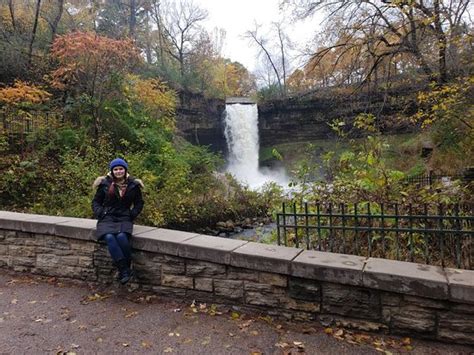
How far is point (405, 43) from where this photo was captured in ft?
32.2

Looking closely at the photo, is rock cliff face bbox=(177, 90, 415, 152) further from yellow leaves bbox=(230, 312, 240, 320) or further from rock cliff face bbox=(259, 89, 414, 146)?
yellow leaves bbox=(230, 312, 240, 320)

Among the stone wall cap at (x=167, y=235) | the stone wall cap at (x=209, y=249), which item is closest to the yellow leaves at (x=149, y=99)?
the stone wall cap at (x=167, y=235)

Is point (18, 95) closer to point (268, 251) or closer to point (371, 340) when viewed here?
point (268, 251)

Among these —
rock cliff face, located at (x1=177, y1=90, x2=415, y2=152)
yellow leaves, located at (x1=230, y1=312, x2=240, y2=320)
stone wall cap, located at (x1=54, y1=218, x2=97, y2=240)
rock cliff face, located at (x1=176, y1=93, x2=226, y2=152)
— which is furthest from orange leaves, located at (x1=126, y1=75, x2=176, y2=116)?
rock cliff face, located at (x1=177, y1=90, x2=415, y2=152)

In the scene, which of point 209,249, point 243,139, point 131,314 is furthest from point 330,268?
point 243,139

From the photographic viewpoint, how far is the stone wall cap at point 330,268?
2.98 metres

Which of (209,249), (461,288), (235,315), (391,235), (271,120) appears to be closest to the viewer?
(461,288)

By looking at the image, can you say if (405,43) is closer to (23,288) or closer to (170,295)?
(170,295)

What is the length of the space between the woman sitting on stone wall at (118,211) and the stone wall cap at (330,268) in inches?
70.5

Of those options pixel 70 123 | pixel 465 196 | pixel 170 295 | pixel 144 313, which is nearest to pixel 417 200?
pixel 465 196

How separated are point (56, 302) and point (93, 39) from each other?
9053 mm

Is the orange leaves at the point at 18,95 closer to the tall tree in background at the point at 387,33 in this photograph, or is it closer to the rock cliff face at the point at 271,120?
the tall tree in background at the point at 387,33

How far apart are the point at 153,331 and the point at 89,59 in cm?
1015

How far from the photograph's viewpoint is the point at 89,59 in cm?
1113
